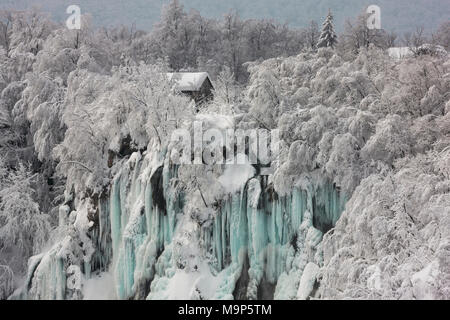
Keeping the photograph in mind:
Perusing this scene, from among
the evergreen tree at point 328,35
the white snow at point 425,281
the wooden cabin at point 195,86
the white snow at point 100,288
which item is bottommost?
the white snow at point 100,288

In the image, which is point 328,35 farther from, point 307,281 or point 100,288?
point 100,288

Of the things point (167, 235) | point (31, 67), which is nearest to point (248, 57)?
point (31, 67)

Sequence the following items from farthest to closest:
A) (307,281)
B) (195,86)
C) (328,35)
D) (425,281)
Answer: (328,35) → (195,86) → (307,281) → (425,281)

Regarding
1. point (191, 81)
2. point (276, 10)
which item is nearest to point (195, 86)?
point (191, 81)

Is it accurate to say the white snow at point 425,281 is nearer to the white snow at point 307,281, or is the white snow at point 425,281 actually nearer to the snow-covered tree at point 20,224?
the white snow at point 307,281

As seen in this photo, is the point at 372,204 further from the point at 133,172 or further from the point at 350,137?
the point at 133,172

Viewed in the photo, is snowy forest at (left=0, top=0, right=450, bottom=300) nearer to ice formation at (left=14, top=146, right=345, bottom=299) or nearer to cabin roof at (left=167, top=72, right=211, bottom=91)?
ice formation at (left=14, top=146, right=345, bottom=299)

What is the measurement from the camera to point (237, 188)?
18.3 m

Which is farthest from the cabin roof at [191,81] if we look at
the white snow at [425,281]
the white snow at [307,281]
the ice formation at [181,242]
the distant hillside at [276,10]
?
the white snow at [425,281]

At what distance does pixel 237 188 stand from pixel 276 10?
3740 cm

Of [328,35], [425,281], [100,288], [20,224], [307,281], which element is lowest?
[100,288]

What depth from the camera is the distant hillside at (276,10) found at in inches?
1602

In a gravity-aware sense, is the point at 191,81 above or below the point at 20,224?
above

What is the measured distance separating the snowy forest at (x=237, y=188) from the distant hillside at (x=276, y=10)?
19542mm
